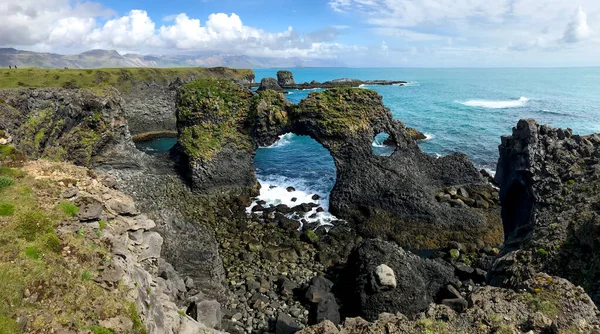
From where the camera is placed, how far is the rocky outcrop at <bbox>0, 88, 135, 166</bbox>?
31.5m

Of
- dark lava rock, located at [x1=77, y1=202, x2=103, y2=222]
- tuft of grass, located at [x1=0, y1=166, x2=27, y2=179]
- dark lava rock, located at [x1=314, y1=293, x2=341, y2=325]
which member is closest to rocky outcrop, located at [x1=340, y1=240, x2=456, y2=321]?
dark lava rock, located at [x1=314, y1=293, x2=341, y2=325]

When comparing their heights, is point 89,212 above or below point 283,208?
above

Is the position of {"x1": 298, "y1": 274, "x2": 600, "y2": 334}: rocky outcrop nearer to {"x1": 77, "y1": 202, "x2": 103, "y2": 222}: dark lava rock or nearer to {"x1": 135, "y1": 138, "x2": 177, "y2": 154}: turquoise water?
{"x1": 77, "y1": 202, "x2": 103, "y2": 222}: dark lava rock

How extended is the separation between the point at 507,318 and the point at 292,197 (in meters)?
31.9

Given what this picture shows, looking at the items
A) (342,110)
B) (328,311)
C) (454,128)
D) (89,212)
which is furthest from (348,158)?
(454,128)

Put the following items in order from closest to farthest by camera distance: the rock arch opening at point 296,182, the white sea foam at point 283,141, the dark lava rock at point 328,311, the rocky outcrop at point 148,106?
1. the dark lava rock at point 328,311
2. the rock arch opening at point 296,182
3. the white sea foam at point 283,141
4. the rocky outcrop at point 148,106

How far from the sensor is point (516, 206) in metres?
30.0

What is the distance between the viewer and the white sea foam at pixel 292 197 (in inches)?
1530

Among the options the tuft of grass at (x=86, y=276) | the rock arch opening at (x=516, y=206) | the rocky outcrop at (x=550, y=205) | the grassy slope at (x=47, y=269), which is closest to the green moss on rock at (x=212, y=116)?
the grassy slope at (x=47, y=269)

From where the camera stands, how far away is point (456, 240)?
34.0 meters

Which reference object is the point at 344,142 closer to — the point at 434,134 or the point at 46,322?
the point at 46,322

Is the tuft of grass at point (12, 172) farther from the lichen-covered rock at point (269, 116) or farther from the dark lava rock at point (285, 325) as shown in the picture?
the lichen-covered rock at point (269, 116)

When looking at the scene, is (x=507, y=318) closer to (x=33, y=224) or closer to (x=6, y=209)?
(x=33, y=224)

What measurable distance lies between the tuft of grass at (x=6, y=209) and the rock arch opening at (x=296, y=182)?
25.8 m
